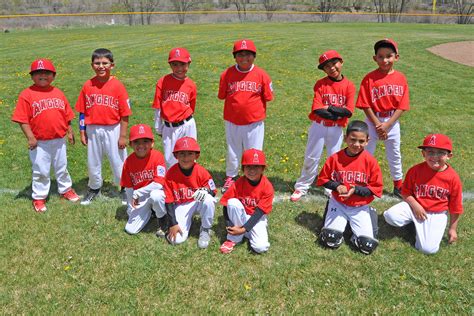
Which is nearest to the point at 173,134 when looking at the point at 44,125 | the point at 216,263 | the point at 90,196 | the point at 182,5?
the point at 90,196

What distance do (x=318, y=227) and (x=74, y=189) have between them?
3465 mm

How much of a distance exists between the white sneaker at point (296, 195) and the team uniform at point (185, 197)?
1369mm

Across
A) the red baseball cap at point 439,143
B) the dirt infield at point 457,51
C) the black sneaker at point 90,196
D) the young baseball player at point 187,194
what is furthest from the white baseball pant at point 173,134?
the dirt infield at point 457,51

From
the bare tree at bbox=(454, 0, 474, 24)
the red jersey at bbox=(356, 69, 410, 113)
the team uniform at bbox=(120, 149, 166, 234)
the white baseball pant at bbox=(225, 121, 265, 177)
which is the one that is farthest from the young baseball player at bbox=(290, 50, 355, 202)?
the bare tree at bbox=(454, 0, 474, 24)

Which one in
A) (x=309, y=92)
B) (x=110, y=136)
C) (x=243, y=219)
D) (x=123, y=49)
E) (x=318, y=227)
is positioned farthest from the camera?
(x=123, y=49)

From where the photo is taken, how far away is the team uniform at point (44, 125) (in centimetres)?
484

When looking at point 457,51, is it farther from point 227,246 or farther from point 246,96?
point 227,246

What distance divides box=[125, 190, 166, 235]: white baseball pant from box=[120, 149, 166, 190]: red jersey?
0.77 ft

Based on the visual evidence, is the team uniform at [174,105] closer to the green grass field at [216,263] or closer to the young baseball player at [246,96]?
the young baseball player at [246,96]

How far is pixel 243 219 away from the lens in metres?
4.32

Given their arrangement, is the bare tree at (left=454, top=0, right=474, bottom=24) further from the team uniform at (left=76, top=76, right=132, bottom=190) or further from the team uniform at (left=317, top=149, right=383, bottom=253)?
the team uniform at (left=76, top=76, right=132, bottom=190)

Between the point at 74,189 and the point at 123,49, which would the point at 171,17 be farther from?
the point at 74,189

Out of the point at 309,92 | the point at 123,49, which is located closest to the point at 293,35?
the point at 123,49

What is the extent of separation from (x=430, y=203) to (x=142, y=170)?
130 inches
